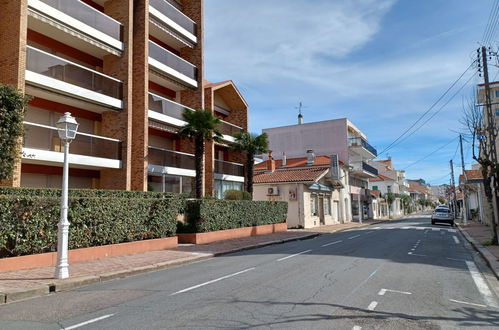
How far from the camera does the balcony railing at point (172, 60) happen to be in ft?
75.8

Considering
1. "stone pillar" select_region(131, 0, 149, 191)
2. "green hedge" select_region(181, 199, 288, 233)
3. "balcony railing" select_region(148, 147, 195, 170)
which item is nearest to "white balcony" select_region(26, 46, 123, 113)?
"stone pillar" select_region(131, 0, 149, 191)

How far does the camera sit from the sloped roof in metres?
33.6

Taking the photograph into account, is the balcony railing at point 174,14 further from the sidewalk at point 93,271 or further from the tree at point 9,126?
the sidewalk at point 93,271

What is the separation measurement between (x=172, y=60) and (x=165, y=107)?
3.39 metres

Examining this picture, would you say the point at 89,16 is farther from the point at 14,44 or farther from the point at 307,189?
the point at 307,189

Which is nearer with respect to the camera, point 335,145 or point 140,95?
point 140,95

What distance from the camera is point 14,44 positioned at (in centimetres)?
1554

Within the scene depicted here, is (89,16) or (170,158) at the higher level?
(89,16)

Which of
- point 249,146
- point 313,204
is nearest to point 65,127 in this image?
point 249,146

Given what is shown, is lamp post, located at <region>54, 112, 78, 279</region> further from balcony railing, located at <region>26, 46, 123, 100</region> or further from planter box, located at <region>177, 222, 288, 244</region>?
planter box, located at <region>177, 222, 288, 244</region>

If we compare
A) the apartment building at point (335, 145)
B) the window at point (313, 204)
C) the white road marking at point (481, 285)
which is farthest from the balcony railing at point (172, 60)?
the apartment building at point (335, 145)

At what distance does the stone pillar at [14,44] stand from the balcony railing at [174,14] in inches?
345

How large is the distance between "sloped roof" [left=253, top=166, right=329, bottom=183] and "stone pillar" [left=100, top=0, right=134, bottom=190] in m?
16.7

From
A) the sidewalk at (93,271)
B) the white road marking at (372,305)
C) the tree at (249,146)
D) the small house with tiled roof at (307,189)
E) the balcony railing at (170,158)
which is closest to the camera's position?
the white road marking at (372,305)
